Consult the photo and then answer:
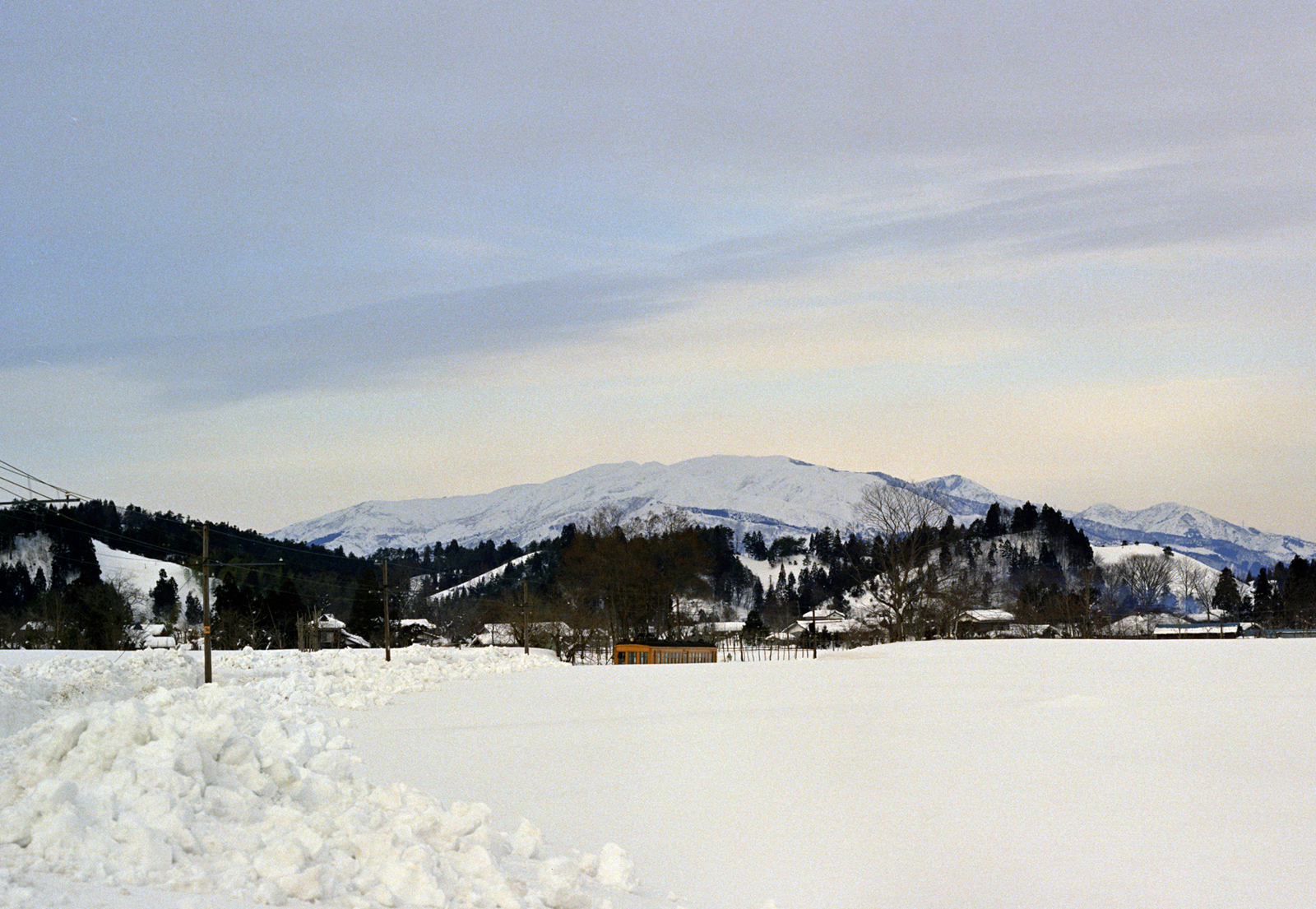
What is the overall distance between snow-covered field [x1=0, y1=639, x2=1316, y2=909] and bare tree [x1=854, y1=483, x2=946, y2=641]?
28264 millimetres

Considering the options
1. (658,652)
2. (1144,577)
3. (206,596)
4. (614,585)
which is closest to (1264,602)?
(1144,577)

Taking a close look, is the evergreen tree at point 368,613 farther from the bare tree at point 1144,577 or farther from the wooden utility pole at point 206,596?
the bare tree at point 1144,577

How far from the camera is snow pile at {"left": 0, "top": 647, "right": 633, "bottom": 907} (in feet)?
18.7

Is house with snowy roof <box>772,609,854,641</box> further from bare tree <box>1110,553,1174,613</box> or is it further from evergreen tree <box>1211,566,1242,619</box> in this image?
evergreen tree <box>1211,566,1242,619</box>

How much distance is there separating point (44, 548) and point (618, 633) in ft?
177

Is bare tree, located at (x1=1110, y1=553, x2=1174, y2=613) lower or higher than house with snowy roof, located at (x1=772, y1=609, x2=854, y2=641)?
higher

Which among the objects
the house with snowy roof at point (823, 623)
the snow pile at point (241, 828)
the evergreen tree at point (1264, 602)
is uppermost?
the snow pile at point (241, 828)

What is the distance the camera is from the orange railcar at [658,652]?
51750 mm

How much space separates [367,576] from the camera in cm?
7656

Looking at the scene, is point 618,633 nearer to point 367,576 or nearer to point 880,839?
point 367,576

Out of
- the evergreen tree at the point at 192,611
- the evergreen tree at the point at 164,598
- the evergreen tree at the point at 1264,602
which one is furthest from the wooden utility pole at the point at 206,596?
the evergreen tree at the point at 164,598

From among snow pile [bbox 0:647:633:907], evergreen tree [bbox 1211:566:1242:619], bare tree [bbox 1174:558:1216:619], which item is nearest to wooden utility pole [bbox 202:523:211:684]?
snow pile [bbox 0:647:633:907]

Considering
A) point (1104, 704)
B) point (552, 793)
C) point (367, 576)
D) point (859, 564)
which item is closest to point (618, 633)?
point (859, 564)

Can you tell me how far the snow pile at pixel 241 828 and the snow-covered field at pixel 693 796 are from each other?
19 mm
